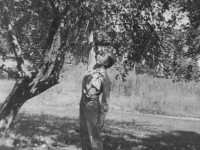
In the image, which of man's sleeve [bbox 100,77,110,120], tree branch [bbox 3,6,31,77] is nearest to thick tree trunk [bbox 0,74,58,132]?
tree branch [bbox 3,6,31,77]

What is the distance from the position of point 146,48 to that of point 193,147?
3880 mm

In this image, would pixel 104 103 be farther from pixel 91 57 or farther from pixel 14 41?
pixel 14 41

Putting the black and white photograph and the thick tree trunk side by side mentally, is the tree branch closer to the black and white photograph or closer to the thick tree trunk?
the black and white photograph

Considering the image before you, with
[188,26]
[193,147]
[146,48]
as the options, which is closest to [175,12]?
[188,26]

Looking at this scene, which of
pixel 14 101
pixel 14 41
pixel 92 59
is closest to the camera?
pixel 92 59

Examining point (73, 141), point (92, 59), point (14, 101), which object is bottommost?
point (73, 141)

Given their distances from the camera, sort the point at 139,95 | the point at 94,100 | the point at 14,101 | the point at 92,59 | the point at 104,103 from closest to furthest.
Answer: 1. the point at 104,103
2. the point at 94,100
3. the point at 92,59
4. the point at 14,101
5. the point at 139,95

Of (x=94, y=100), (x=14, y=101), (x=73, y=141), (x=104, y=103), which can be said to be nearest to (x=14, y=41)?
(x=14, y=101)

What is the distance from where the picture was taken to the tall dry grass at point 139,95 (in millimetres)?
21109

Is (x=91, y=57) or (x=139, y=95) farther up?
(x=91, y=57)

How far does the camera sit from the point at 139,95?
24.7 meters

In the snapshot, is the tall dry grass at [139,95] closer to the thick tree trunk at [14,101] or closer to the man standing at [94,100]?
the thick tree trunk at [14,101]

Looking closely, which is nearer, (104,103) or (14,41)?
(104,103)

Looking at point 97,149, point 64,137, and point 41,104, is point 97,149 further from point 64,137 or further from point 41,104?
point 41,104
